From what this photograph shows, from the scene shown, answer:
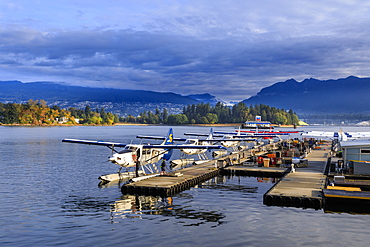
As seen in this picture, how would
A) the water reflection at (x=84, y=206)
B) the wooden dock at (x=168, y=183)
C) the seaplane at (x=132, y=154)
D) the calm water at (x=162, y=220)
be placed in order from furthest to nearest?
the seaplane at (x=132, y=154) < the wooden dock at (x=168, y=183) < the water reflection at (x=84, y=206) < the calm water at (x=162, y=220)

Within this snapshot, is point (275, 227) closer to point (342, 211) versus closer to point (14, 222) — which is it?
point (342, 211)

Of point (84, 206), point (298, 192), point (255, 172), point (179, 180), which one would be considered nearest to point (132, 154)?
point (179, 180)

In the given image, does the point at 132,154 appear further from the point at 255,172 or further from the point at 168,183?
the point at 255,172

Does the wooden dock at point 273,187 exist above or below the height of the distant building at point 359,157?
below

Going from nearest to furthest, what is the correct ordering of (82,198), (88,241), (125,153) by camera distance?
(88,241) → (82,198) → (125,153)

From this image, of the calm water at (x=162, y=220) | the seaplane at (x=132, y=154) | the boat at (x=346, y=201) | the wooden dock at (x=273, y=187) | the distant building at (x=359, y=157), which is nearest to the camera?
the calm water at (x=162, y=220)

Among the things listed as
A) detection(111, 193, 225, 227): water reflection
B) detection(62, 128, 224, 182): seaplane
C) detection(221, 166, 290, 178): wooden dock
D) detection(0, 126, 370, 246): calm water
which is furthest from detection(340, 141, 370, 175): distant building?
detection(111, 193, 225, 227): water reflection

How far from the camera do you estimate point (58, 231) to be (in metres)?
21.4

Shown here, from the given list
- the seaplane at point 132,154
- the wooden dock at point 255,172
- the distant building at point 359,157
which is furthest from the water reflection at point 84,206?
the distant building at point 359,157

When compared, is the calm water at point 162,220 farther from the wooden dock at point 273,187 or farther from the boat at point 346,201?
the boat at point 346,201

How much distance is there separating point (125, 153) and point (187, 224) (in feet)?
47.9

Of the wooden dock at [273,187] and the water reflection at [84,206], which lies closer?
the water reflection at [84,206]

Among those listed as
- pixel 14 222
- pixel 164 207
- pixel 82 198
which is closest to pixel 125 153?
pixel 82 198

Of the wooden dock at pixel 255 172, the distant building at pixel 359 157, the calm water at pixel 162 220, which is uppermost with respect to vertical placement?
the distant building at pixel 359 157
